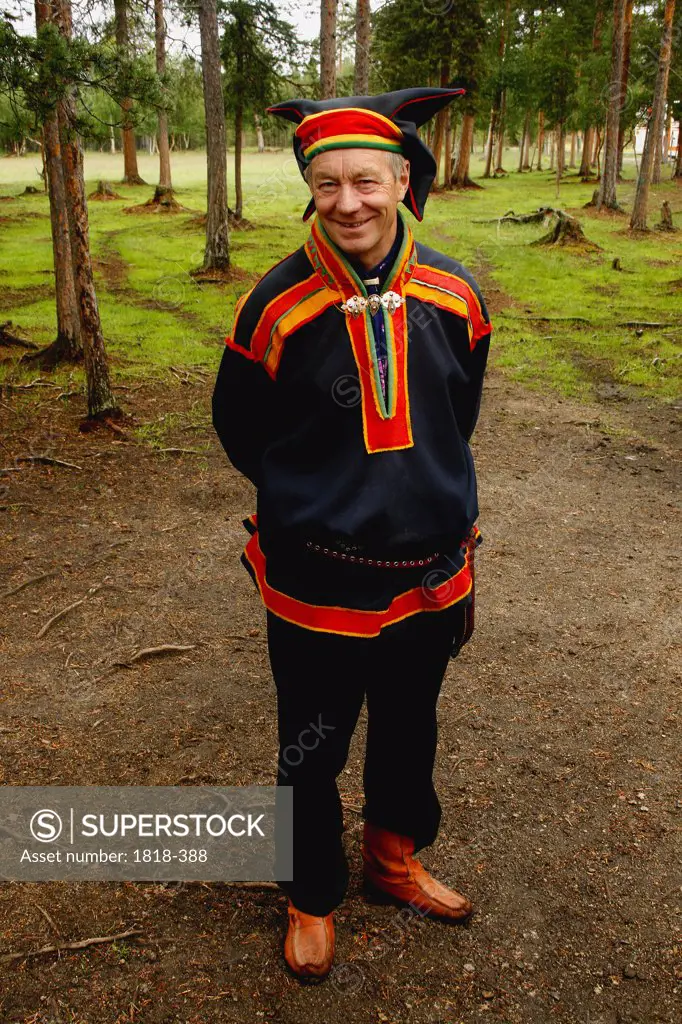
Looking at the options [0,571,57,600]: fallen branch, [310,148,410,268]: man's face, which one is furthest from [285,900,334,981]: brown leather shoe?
[0,571,57,600]: fallen branch

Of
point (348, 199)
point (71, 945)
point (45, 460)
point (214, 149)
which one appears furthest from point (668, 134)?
point (71, 945)

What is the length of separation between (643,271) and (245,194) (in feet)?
61.8

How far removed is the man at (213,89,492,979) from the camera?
2.15m

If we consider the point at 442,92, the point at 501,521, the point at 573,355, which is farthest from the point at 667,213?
the point at 442,92

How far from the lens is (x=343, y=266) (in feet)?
7.13

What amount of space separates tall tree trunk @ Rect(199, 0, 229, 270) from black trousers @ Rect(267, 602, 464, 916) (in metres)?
15.2

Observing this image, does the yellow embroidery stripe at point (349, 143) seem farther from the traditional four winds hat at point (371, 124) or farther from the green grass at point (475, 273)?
the green grass at point (475, 273)

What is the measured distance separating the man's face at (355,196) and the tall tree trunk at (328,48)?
1388 cm

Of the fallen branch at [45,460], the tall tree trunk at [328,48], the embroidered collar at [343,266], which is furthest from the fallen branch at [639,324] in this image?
the embroidered collar at [343,266]

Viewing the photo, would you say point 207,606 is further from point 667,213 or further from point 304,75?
point 667,213

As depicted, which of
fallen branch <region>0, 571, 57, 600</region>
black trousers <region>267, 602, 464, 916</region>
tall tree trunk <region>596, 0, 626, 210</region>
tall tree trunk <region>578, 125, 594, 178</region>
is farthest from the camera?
tall tree trunk <region>578, 125, 594, 178</region>

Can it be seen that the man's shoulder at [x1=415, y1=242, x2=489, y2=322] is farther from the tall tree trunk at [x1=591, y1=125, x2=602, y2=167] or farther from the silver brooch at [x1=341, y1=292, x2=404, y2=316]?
the tall tree trunk at [x1=591, y1=125, x2=602, y2=167]

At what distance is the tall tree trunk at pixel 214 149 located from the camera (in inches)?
607

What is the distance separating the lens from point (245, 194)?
31.3 meters
